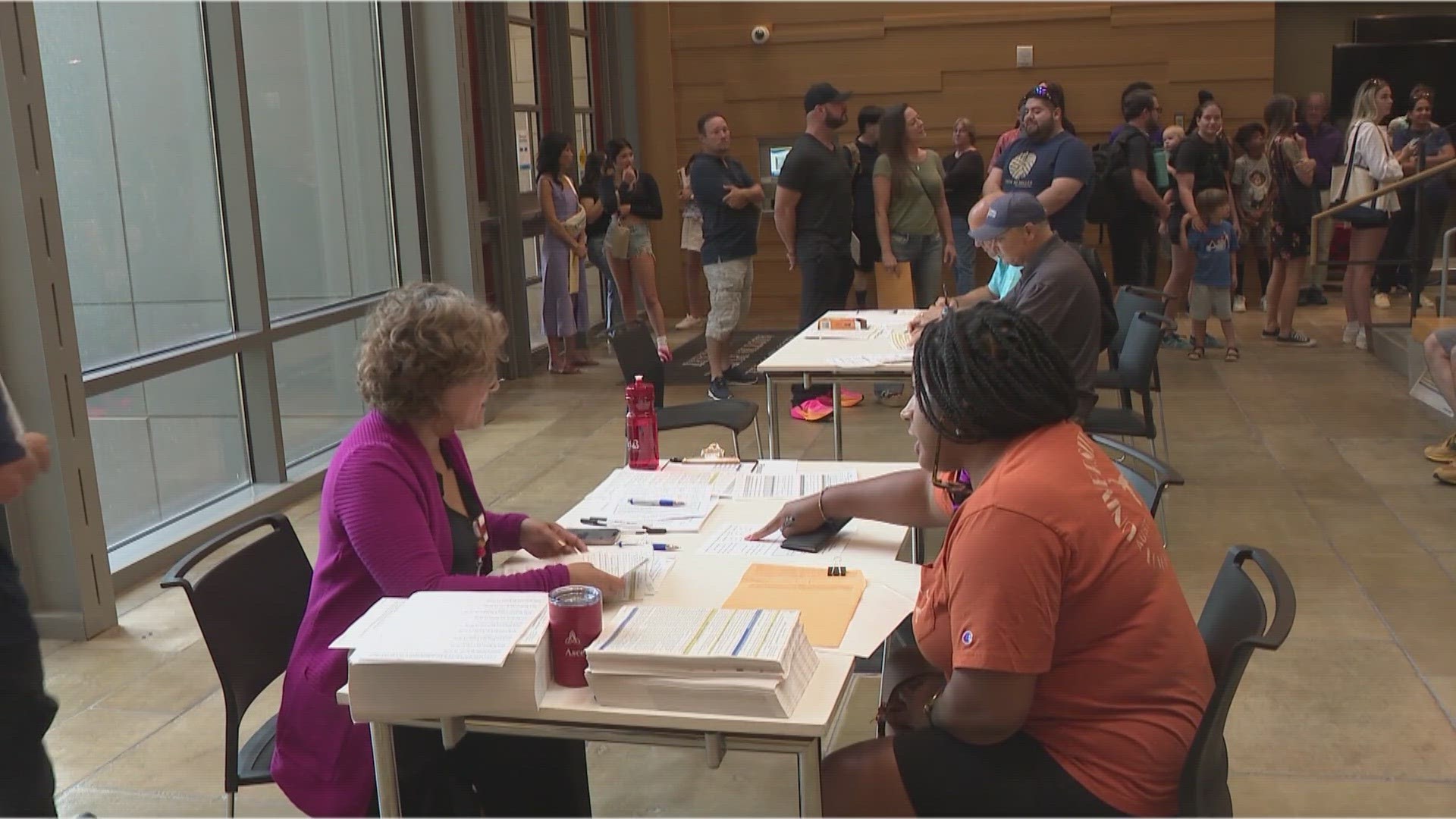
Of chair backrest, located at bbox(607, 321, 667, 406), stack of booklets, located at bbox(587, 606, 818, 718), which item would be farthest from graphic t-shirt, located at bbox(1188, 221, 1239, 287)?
stack of booklets, located at bbox(587, 606, 818, 718)

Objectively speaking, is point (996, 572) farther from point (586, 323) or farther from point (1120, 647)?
point (586, 323)

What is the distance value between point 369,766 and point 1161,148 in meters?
8.10

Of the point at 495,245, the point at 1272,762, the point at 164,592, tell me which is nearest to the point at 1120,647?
the point at 1272,762

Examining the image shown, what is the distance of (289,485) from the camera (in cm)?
560

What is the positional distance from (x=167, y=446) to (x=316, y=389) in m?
1.14

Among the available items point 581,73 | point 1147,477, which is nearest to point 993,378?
point 1147,477

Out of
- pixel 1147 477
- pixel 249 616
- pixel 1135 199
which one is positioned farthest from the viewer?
pixel 1135 199

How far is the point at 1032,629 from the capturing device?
1.69m

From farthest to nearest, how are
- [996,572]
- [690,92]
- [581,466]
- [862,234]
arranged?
[690,92]
[862,234]
[581,466]
[996,572]

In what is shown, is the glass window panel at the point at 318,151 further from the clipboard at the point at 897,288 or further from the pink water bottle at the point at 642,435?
the pink water bottle at the point at 642,435

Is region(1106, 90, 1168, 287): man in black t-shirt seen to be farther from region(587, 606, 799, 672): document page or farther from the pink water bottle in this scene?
region(587, 606, 799, 672): document page

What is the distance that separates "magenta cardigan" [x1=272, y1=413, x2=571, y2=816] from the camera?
2127 millimetres

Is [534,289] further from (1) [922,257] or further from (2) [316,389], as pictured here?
(1) [922,257]

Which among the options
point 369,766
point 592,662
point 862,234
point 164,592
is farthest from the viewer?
point 862,234
